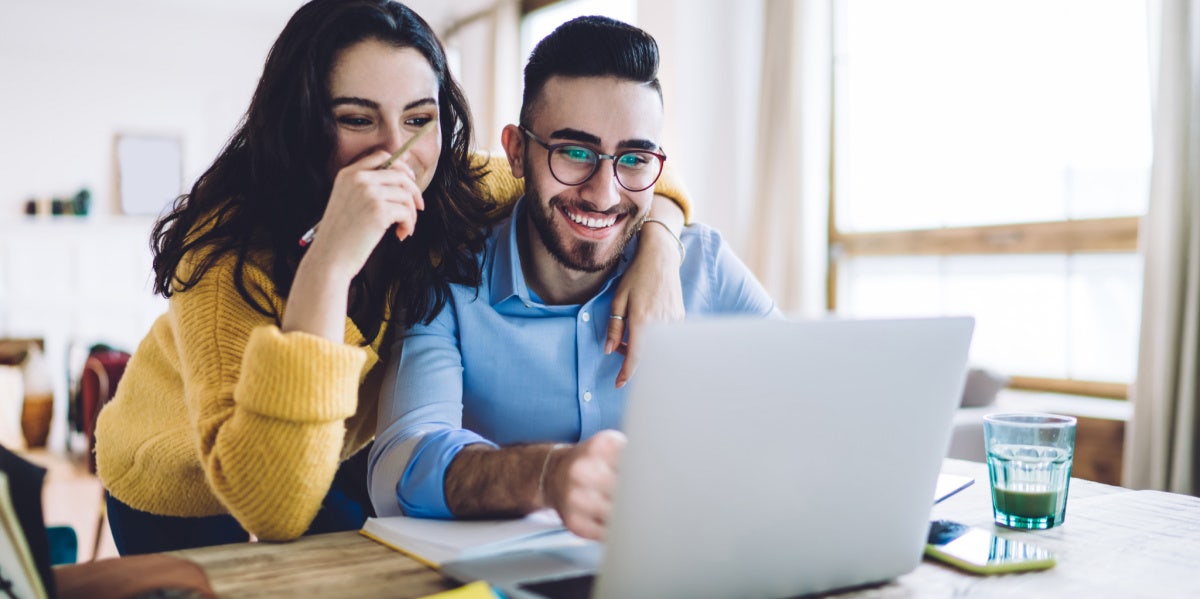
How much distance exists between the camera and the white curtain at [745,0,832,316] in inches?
157

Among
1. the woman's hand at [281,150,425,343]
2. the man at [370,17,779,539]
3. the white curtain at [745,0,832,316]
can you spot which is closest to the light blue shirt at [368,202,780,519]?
the man at [370,17,779,539]

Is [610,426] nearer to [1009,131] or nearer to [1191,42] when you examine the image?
[1191,42]

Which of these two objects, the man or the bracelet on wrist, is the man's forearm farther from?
the bracelet on wrist

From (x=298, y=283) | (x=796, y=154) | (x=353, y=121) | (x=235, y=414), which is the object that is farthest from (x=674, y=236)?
(x=796, y=154)

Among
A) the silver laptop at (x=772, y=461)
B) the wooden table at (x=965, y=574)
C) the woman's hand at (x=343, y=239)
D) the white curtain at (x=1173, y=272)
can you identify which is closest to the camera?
the silver laptop at (x=772, y=461)

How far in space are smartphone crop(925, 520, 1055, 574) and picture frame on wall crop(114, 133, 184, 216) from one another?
6.77 metres

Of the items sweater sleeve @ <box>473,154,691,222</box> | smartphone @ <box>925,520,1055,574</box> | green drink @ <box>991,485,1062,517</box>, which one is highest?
sweater sleeve @ <box>473,154,691,222</box>

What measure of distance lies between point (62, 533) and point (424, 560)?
1.36 meters

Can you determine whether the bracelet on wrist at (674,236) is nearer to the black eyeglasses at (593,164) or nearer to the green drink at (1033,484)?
the black eyeglasses at (593,164)

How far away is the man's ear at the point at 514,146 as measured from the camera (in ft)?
5.17

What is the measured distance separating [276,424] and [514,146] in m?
0.75

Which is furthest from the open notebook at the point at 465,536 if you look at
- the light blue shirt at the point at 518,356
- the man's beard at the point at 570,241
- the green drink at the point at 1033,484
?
Result: the man's beard at the point at 570,241

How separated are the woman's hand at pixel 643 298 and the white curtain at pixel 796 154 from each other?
2.55 m

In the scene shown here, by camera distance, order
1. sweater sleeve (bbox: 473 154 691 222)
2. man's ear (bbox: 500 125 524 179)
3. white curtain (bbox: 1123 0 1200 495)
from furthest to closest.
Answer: white curtain (bbox: 1123 0 1200 495)
sweater sleeve (bbox: 473 154 691 222)
man's ear (bbox: 500 125 524 179)
